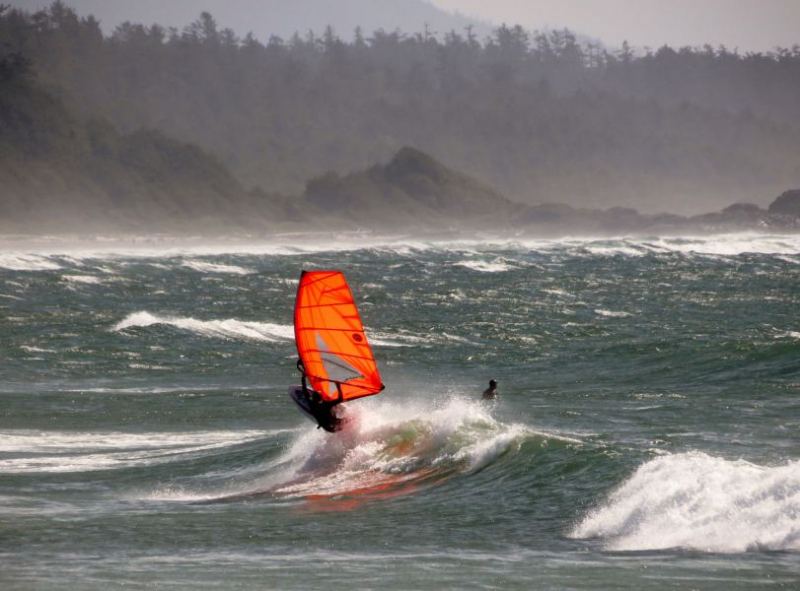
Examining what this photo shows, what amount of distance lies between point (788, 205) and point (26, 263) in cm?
9508

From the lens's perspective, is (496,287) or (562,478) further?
(496,287)

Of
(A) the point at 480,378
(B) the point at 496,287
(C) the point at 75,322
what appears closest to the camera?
(A) the point at 480,378

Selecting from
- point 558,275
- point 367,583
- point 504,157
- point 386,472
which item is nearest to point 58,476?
point 386,472

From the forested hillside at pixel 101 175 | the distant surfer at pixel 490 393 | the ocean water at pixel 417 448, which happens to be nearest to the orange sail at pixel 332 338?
the ocean water at pixel 417 448

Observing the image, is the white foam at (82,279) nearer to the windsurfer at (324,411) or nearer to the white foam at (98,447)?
the white foam at (98,447)

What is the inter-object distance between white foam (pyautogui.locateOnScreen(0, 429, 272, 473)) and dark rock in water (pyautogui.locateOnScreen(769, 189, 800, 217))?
12706 cm

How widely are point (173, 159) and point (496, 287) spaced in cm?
7908

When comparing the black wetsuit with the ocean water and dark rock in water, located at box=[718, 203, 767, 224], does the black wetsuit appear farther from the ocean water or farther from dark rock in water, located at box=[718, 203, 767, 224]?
dark rock in water, located at box=[718, 203, 767, 224]

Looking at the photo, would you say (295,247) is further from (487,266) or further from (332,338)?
(332,338)

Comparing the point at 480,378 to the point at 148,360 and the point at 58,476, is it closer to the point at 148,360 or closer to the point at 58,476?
the point at 148,360

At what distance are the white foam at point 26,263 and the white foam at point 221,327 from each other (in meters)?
25.0

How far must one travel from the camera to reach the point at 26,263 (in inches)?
2849

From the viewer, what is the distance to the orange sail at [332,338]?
22.5 metres

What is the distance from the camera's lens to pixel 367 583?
1434 centimetres
